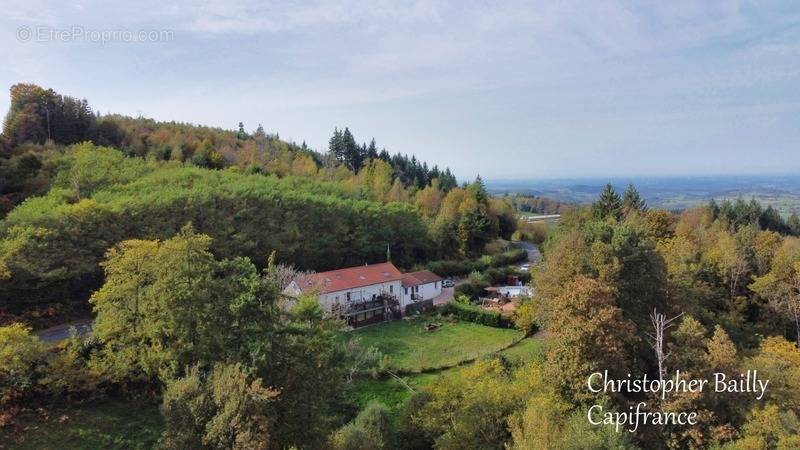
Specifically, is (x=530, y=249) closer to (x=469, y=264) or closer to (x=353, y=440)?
(x=469, y=264)

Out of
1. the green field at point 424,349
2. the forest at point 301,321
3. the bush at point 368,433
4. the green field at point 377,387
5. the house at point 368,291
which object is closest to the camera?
the forest at point 301,321

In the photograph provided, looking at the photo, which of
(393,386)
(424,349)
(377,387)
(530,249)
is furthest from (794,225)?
(377,387)

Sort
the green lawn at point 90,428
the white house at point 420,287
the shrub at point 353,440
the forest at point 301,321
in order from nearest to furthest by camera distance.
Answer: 1. the forest at point 301,321
2. the shrub at point 353,440
3. the green lawn at point 90,428
4. the white house at point 420,287

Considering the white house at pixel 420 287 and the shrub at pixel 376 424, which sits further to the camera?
the white house at pixel 420 287

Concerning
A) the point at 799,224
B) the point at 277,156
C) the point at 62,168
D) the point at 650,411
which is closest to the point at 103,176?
the point at 62,168

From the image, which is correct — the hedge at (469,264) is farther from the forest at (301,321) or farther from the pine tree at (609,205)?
the pine tree at (609,205)

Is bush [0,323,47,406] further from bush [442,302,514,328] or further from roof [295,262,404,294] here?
bush [442,302,514,328]

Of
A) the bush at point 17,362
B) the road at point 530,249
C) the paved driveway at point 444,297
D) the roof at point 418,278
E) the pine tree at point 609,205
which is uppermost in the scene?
the pine tree at point 609,205

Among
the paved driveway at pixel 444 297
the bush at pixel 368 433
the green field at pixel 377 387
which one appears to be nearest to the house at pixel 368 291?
the paved driveway at pixel 444 297
